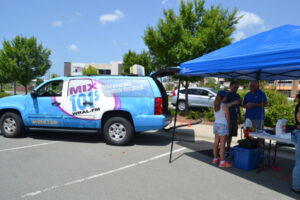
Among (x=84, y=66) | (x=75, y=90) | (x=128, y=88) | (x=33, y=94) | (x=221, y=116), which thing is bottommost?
(x=221, y=116)

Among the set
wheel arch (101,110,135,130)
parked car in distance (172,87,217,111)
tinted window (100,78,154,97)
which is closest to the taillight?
tinted window (100,78,154,97)

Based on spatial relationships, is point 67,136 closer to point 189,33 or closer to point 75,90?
point 75,90

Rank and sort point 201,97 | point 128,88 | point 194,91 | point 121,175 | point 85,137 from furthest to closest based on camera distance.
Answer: point 194,91, point 201,97, point 85,137, point 128,88, point 121,175

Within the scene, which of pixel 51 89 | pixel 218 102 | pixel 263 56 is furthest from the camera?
pixel 51 89

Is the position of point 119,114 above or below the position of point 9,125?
above

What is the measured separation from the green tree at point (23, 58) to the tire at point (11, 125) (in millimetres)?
15701

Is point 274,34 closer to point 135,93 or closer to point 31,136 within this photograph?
point 135,93

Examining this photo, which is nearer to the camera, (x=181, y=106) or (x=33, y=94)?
(x=33, y=94)

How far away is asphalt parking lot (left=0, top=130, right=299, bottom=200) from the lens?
3.51 metres

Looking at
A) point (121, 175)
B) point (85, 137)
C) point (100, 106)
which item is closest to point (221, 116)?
point (121, 175)

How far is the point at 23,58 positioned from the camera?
20766 millimetres

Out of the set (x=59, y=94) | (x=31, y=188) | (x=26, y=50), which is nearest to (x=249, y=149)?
(x=31, y=188)

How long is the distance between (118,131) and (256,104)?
3.66 metres

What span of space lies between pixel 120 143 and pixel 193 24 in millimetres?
7817
